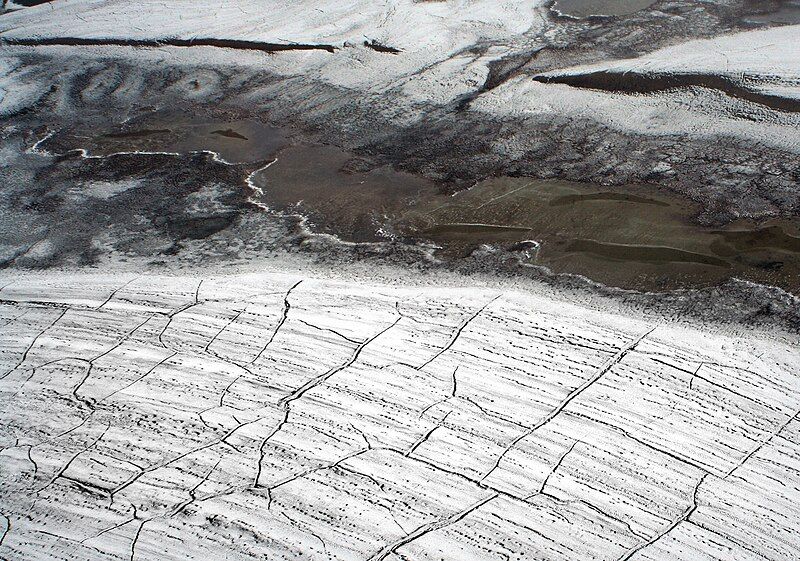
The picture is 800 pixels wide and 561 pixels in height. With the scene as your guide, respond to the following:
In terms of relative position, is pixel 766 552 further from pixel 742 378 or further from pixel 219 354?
pixel 219 354

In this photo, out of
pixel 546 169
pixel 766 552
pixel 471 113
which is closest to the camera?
pixel 766 552

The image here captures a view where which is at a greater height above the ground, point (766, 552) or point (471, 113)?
point (471, 113)

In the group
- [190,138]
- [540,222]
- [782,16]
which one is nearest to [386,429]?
[540,222]

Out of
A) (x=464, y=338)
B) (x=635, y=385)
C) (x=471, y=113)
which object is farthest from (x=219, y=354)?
(x=471, y=113)

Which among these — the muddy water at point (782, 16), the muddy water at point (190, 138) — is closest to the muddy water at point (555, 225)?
the muddy water at point (190, 138)

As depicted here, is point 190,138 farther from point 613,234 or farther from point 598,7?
point 598,7

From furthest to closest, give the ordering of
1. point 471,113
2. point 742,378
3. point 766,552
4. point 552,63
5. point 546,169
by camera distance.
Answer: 1. point 552,63
2. point 471,113
3. point 546,169
4. point 742,378
5. point 766,552
